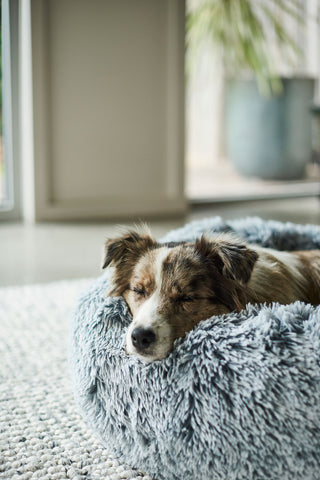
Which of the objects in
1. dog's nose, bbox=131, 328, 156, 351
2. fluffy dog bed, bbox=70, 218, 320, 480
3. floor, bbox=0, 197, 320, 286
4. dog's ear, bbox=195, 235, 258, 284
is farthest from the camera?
floor, bbox=0, 197, 320, 286

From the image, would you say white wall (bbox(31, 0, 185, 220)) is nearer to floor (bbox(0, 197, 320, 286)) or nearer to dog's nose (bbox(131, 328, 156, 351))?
floor (bbox(0, 197, 320, 286))

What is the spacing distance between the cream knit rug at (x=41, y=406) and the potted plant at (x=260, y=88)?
370 centimetres

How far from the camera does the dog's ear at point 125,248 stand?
5.78 feet

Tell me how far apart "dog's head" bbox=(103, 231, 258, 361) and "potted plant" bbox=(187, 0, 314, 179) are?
4.32 m

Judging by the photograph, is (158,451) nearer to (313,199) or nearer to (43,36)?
(43,36)

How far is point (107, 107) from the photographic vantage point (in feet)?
15.6

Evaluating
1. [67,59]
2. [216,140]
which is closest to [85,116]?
[67,59]

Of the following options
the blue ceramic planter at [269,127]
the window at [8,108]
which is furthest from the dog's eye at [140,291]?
the blue ceramic planter at [269,127]

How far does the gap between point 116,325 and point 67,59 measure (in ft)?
10.9

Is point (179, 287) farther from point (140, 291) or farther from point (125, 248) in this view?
point (125, 248)

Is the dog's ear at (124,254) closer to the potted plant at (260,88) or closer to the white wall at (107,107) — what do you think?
the white wall at (107,107)

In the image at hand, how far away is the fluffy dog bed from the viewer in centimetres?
130

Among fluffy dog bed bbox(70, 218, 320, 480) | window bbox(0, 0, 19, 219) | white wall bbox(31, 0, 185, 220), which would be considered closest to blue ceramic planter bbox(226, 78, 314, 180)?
white wall bbox(31, 0, 185, 220)

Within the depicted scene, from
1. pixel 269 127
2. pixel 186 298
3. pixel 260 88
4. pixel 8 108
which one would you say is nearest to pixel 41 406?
pixel 186 298
